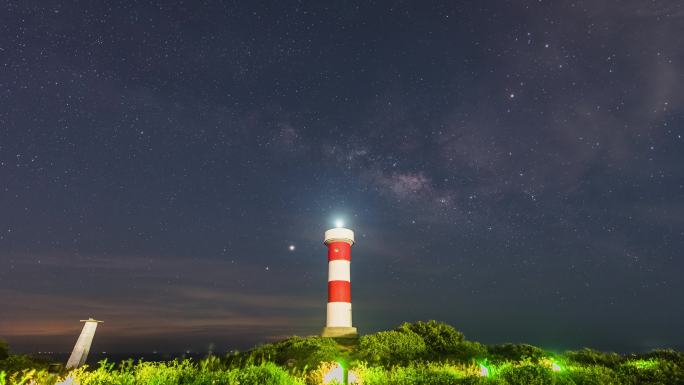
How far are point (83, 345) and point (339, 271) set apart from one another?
14.0 m

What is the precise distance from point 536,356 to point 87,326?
1822 centimetres

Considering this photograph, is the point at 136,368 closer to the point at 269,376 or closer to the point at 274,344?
the point at 269,376

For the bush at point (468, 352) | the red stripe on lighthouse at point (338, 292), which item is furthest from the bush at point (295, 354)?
the bush at point (468, 352)

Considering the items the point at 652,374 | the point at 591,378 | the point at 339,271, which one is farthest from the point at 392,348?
the point at 652,374

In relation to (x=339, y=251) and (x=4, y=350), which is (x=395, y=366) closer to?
(x=339, y=251)

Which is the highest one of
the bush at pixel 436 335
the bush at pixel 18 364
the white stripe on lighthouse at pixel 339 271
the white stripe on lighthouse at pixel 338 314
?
the white stripe on lighthouse at pixel 339 271

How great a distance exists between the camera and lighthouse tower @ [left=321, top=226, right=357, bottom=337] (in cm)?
2483

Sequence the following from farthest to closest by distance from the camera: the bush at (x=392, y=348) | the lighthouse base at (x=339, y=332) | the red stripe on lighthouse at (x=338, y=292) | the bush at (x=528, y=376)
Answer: the red stripe on lighthouse at (x=338, y=292), the lighthouse base at (x=339, y=332), the bush at (x=392, y=348), the bush at (x=528, y=376)

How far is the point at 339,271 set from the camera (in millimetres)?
25953

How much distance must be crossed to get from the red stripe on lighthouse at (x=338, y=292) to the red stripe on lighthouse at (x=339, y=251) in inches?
62.3

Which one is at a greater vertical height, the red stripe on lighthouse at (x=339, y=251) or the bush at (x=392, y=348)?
the red stripe on lighthouse at (x=339, y=251)

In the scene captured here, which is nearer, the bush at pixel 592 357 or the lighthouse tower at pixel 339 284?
the bush at pixel 592 357

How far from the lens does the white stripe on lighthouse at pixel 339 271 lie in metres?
25.9

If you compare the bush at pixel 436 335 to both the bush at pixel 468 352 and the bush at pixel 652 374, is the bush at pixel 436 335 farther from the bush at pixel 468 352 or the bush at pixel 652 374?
the bush at pixel 652 374
